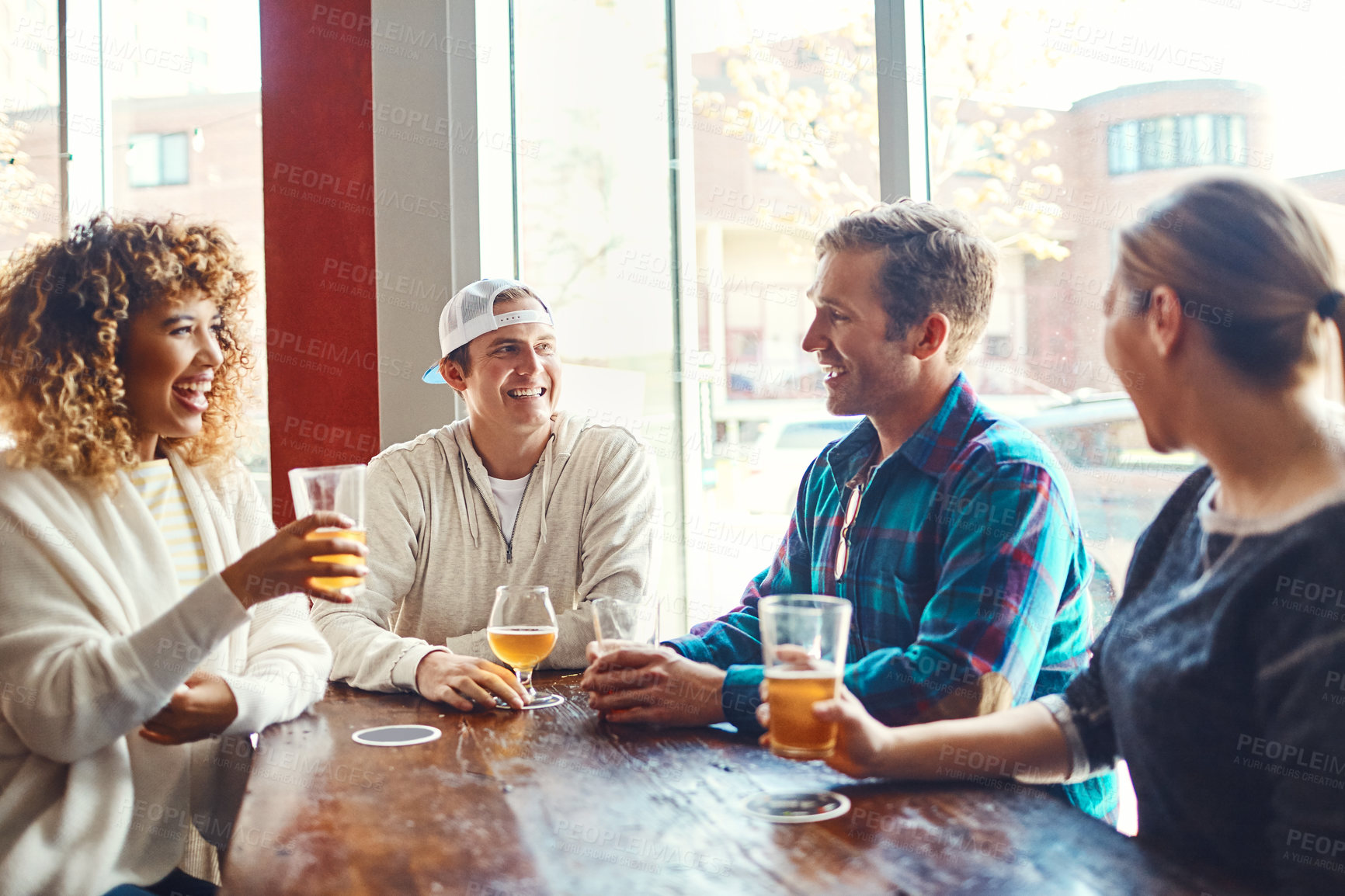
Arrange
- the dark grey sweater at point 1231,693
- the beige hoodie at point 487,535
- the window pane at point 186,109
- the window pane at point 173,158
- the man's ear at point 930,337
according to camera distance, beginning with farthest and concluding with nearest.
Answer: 1. the window pane at point 173,158
2. the window pane at point 186,109
3. the beige hoodie at point 487,535
4. the man's ear at point 930,337
5. the dark grey sweater at point 1231,693

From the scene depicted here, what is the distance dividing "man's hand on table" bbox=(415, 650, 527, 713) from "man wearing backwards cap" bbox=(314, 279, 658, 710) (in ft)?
1.05

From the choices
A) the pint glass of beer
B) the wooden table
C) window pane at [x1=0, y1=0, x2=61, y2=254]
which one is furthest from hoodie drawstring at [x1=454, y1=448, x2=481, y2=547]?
window pane at [x1=0, y1=0, x2=61, y2=254]

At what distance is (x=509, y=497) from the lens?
2.49 meters

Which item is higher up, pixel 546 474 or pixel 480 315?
pixel 480 315

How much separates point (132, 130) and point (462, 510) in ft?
11.3

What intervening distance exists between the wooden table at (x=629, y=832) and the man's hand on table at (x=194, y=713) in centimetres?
13

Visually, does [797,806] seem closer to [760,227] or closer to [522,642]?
[522,642]

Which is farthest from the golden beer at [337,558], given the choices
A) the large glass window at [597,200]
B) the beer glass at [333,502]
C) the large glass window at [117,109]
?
the large glass window at [117,109]

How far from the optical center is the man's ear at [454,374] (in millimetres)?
2662

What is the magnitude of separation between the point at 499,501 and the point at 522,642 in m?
0.89

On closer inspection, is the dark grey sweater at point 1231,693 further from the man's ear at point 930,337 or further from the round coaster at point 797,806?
the man's ear at point 930,337

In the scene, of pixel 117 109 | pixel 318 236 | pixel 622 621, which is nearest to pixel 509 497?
pixel 622 621

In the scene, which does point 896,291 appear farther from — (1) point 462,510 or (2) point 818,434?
(2) point 818,434

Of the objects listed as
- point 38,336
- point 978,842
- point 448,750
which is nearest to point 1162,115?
point 978,842
